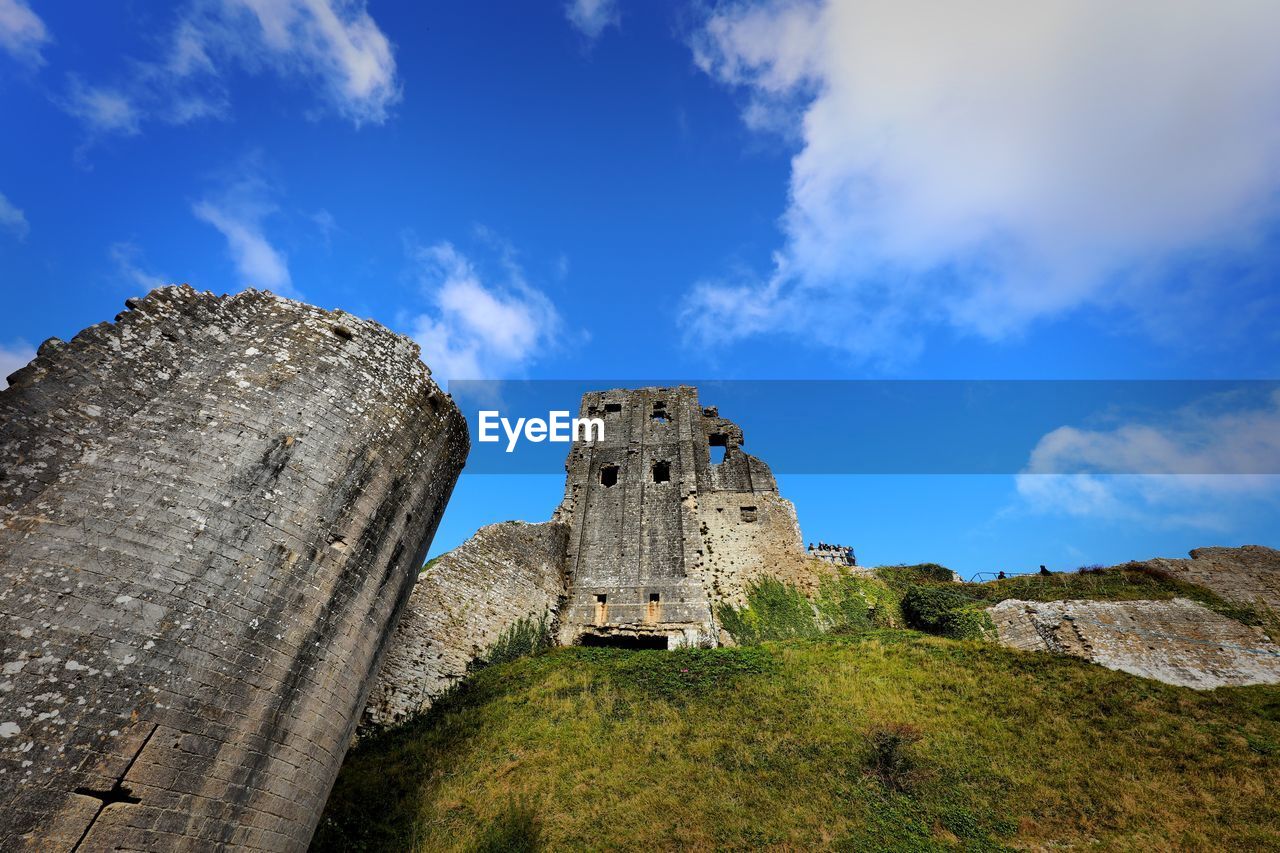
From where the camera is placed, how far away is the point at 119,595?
559cm

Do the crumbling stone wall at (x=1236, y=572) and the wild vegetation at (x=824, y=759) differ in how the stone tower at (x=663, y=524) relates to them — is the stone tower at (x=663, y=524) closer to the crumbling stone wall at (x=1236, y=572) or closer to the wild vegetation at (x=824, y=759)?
the wild vegetation at (x=824, y=759)

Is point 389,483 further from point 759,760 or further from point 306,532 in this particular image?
point 759,760

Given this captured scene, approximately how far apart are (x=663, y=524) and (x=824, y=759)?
13.3 m

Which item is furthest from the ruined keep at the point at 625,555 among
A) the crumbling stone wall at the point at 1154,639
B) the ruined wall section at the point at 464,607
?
the crumbling stone wall at the point at 1154,639

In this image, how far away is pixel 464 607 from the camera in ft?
59.6

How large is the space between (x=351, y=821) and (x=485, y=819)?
2318 mm

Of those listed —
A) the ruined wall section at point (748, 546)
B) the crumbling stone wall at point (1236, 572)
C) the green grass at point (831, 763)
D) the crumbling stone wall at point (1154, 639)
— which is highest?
the ruined wall section at point (748, 546)

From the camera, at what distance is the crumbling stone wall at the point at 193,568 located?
16.8ft

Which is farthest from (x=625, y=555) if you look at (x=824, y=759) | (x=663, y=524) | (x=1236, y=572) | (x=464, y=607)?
(x=1236, y=572)

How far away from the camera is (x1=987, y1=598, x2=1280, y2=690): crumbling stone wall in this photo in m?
16.6

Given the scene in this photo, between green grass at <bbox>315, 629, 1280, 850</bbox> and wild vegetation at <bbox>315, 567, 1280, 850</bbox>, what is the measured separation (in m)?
0.04

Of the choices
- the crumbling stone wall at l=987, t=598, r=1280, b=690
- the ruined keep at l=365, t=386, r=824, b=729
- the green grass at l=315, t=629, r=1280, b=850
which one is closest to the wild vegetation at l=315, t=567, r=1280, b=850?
the green grass at l=315, t=629, r=1280, b=850

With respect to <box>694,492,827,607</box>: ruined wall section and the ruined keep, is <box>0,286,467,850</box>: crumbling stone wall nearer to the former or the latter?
the ruined keep

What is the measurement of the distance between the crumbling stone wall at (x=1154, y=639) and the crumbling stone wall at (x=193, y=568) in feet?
64.9
